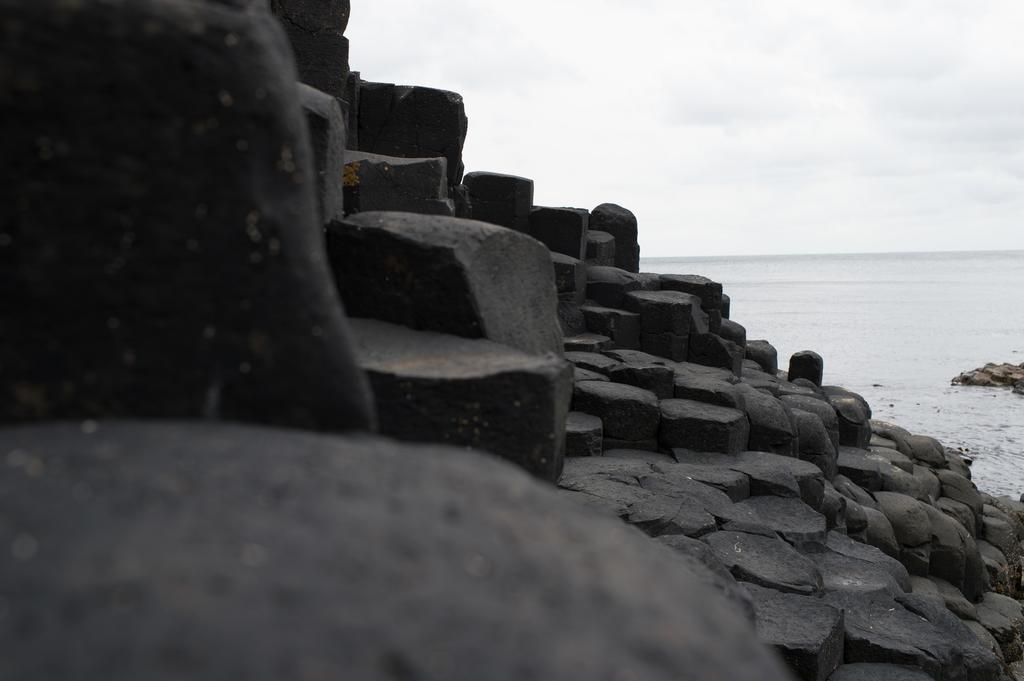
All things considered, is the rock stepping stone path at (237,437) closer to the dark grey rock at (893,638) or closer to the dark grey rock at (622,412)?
the dark grey rock at (893,638)

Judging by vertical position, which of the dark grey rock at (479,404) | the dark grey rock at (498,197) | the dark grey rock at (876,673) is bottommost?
the dark grey rock at (876,673)

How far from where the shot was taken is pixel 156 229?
1.16 meters

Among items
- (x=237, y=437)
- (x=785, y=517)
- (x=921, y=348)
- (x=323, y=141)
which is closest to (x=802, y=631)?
(x=785, y=517)

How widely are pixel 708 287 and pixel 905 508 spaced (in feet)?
9.91

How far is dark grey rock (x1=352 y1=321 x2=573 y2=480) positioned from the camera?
1.71m

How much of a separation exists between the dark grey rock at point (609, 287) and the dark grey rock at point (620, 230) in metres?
1.59

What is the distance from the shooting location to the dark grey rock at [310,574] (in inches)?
32.8

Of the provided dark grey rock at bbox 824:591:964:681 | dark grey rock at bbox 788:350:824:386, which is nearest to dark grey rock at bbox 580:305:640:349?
dark grey rock at bbox 788:350:824:386

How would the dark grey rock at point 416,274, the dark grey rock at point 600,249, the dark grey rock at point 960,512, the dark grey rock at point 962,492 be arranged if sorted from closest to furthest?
the dark grey rock at point 416,274
the dark grey rock at point 960,512
the dark grey rock at point 600,249
the dark grey rock at point 962,492

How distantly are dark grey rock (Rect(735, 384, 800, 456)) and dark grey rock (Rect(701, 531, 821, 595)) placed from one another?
7.49 feet

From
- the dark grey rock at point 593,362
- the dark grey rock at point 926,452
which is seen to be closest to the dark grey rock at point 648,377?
the dark grey rock at point 593,362

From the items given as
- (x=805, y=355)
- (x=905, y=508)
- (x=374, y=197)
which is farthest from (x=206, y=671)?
(x=805, y=355)

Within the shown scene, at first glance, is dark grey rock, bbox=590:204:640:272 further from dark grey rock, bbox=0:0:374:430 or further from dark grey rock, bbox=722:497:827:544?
dark grey rock, bbox=0:0:374:430

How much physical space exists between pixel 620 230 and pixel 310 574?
10683 mm
